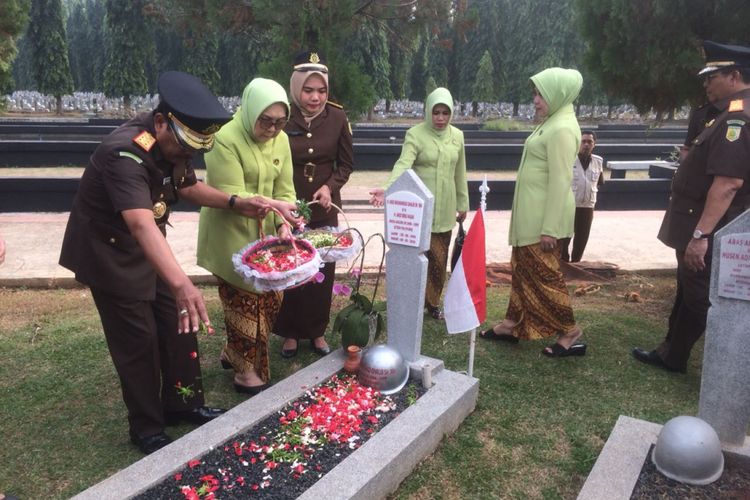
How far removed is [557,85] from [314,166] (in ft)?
5.39

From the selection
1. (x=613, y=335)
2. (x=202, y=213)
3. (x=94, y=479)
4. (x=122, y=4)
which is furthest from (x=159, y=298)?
(x=122, y=4)

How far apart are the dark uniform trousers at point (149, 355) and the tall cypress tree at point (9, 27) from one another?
248 inches

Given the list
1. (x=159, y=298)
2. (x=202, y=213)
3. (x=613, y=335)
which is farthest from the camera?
(x=613, y=335)

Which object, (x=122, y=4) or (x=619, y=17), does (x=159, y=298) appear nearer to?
(x=619, y=17)

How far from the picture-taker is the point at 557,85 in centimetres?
383

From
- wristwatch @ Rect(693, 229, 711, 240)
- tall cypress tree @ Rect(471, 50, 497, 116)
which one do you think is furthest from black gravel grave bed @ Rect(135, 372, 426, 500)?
tall cypress tree @ Rect(471, 50, 497, 116)

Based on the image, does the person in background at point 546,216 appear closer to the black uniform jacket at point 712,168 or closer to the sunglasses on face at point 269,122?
the black uniform jacket at point 712,168

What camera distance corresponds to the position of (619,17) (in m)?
5.18

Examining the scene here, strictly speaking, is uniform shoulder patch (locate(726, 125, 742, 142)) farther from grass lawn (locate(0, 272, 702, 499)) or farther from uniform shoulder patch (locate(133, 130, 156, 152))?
uniform shoulder patch (locate(133, 130, 156, 152))

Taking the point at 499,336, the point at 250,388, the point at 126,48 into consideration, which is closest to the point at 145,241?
the point at 250,388

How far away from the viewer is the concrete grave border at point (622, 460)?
8.38ft

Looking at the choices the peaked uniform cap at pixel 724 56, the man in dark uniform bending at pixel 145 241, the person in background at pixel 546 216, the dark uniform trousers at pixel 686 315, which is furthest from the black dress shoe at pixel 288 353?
the peaked uniform cap at pixel 724 56

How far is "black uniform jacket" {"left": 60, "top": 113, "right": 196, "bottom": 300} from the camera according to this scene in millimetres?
2600

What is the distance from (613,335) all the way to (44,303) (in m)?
4.69
